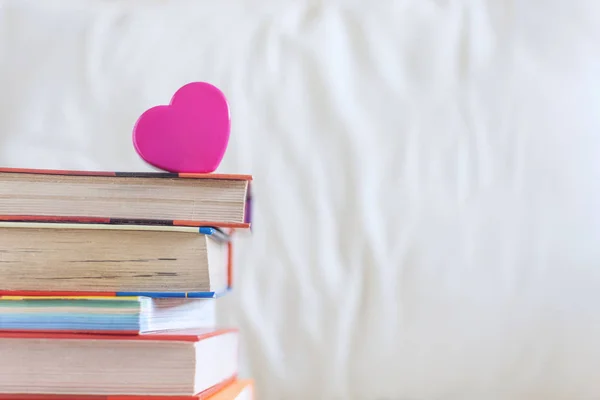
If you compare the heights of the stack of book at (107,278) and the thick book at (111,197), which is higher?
the thick book at (111,197)

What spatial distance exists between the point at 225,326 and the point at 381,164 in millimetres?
272

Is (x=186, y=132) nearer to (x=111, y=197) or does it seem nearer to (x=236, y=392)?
(x=111, y=197)

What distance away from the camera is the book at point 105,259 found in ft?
1.76

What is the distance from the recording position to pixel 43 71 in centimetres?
90

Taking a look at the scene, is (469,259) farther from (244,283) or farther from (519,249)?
(244,283)

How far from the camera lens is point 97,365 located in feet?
1.67

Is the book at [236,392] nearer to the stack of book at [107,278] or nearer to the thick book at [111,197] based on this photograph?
the stack of book at [107,278]

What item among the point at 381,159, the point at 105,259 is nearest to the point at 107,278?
the point at 105,259

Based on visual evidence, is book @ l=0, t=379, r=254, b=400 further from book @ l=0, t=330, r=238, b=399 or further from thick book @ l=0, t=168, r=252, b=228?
thick book @ l=0, t=168, r=252, b=228

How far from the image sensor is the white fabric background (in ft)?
2.68

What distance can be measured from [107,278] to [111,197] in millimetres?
63

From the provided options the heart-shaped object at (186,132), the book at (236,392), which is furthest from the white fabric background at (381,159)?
the heart-shaped object at (186,132)

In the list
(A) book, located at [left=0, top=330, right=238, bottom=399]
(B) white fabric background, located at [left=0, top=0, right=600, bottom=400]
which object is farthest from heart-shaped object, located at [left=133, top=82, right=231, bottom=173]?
(B) white fabric background, located at [left=0, top=0, right=600, bottom=400]

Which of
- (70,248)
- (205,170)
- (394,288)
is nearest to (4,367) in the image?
(70,248)
